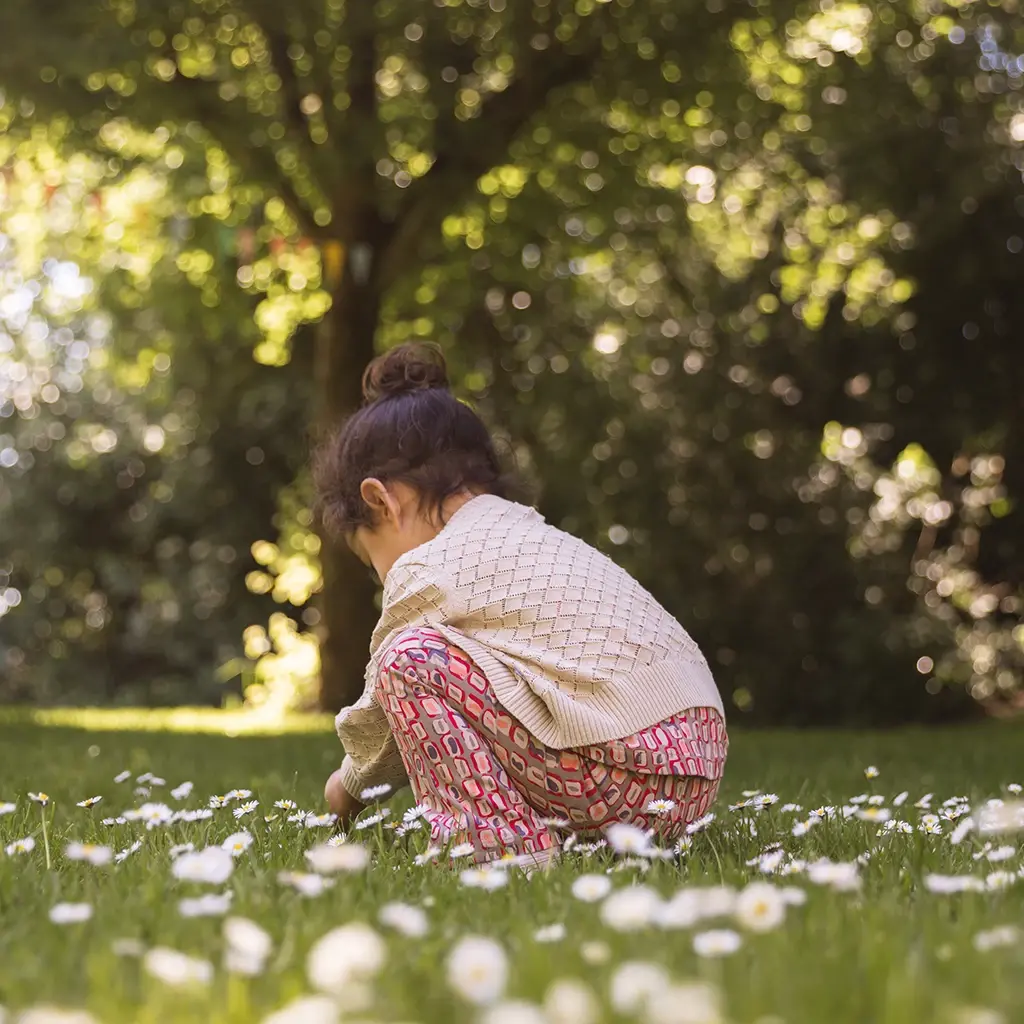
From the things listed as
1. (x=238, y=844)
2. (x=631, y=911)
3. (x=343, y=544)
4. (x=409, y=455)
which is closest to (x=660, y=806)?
(x=238, y=844)

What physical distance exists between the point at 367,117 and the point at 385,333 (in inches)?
110

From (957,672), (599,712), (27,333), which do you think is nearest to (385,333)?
(957,672)

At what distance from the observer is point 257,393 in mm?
15086

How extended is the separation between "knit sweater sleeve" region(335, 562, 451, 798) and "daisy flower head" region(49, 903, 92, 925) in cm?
108

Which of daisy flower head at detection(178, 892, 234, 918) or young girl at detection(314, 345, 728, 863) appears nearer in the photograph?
daisy flower head at detection(178, 892, 234, 918)

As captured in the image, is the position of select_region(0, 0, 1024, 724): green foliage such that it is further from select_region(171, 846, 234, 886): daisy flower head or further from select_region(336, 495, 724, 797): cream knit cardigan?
select_region(171, 846, 234, 886): daisy flower head

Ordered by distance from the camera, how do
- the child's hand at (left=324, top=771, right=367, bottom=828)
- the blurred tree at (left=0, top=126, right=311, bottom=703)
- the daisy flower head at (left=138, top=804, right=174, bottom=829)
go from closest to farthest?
the daisy flower head at (left=138, top=804, right=174, bottom=829) < the child's hand at (left=324, top=771, right=367, bottom=828) < the blurred tree at (left=0, top=126, right=311, bottom=703)

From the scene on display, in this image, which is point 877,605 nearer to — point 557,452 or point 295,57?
point 557,452

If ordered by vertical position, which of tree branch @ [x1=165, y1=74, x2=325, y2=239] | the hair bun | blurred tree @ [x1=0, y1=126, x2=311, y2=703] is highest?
tree branch @ [x1=165, y1=74, x2=325, y2=239]

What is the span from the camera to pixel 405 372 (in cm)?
340

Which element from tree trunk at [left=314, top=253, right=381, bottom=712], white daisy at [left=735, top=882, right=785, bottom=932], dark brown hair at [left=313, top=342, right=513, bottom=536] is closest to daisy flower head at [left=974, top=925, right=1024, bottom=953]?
white daisy at [left=735, top=882, right=785, bottom=932]

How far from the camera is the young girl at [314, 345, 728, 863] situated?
2701 mm

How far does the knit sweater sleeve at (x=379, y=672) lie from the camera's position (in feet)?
9.43

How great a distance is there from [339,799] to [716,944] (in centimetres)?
190
